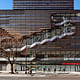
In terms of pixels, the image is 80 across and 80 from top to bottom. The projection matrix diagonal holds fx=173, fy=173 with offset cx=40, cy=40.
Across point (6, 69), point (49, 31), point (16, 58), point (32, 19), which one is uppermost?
point (32, 19)

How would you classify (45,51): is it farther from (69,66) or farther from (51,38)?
(69,66)

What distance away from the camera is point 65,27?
57406 mm

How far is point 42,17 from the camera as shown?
61906 millimetres

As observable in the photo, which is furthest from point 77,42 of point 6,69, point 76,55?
point 6,69

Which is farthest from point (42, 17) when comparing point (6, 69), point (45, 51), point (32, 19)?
point (6, 69)

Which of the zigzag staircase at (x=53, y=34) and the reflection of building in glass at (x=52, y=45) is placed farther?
the zigzag staircase at (x=53, y=34)

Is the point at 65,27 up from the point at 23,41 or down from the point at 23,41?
up

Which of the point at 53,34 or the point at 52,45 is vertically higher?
the point at 53,34

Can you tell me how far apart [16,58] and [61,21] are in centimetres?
1934

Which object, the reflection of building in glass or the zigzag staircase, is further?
the zigzag staircase

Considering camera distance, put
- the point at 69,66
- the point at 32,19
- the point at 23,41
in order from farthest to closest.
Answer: the point at 32,19, the point at 23,41, the point at 69,66

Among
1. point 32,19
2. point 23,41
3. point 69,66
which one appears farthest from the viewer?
point 32,19

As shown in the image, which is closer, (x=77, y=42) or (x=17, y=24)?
(x=77, y=42)

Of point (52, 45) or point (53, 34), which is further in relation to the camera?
point (53, 34)
